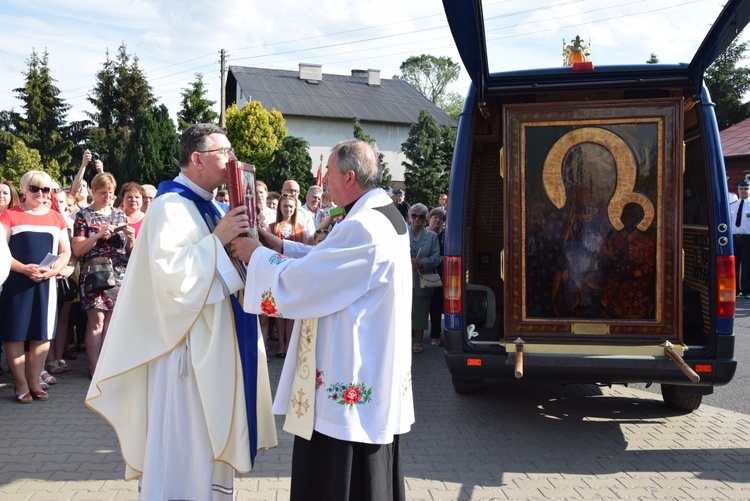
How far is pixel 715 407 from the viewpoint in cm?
625

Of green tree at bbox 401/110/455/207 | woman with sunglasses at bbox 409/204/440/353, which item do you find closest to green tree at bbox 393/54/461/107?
green tree at bbox 401/110/455/207

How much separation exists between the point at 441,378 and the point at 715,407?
8.58 feet

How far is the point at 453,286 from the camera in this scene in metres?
5.20

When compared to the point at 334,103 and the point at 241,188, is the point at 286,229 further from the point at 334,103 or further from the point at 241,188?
the point at 334,103

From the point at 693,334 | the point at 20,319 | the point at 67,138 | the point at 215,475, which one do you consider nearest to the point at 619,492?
the point at 693,334

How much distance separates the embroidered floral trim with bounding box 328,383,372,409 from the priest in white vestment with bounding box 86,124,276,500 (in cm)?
62

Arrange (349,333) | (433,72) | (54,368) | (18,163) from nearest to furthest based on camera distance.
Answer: (349,333)
(54,368)
(18,163)
(433,72)

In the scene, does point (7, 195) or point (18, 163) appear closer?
point (7, 195)

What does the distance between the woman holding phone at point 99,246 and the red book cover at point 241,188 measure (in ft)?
12.1

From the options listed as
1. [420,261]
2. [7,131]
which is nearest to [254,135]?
[7,131]

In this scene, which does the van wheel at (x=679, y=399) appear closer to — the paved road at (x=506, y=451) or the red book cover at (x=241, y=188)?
the paved road at (x=506, y=451)

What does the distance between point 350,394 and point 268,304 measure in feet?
1.71

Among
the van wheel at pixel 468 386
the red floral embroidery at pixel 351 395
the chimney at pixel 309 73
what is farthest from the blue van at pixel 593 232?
the chimney at pixel 309 73

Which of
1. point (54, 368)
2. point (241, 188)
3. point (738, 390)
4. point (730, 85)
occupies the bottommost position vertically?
point (738, 390)
